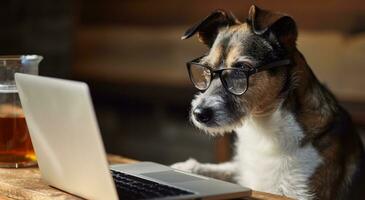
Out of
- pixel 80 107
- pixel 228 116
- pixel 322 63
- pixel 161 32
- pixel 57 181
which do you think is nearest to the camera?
pixel 80 107

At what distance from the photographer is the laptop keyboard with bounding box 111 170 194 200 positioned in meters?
1.34

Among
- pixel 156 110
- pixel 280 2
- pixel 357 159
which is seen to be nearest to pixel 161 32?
pixel 156 110

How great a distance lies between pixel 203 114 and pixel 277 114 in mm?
215

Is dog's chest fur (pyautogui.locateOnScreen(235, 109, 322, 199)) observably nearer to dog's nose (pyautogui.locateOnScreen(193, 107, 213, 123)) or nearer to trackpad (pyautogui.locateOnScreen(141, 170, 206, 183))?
dog's nose (pyautogui.locateOnScreen(193, 107, 213, 123))

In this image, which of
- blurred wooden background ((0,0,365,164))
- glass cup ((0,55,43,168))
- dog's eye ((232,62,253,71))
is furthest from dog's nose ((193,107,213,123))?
blurred wooden background ((0,0,365,164))

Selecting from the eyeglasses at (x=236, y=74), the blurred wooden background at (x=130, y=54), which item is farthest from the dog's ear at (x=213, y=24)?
the blurred wooden background at (x=130, y=54)

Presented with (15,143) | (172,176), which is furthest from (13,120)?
(172,176)

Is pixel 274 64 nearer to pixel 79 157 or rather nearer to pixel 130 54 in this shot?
pixel 79 157

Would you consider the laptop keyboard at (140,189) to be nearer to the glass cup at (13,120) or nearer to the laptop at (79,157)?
the laptop at (79,157)

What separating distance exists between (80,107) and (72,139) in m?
0.09

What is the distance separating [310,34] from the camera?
127 inches

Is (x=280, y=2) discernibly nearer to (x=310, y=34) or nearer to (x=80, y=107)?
(x=310, y=34)

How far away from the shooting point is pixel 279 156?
1.79 meters

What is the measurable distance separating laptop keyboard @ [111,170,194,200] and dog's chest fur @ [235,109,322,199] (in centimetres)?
45
